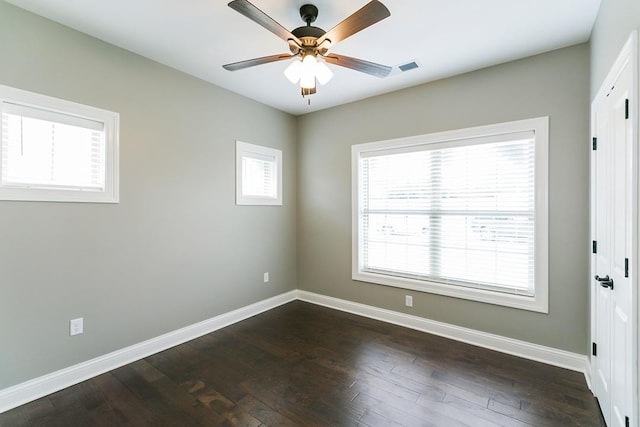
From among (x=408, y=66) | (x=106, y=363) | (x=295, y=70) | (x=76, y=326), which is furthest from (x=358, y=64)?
(x=106, y=363)

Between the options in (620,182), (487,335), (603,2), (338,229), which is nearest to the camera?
(620,182)

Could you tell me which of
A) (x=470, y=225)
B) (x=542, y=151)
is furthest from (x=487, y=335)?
(x=542, y=151)

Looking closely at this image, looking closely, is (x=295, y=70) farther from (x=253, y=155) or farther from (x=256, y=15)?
(x=253, y=155)

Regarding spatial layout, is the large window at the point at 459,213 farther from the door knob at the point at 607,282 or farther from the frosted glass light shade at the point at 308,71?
the frosted glass light shade at the point at 308,71

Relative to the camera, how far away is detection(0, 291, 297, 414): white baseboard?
202 centimetres

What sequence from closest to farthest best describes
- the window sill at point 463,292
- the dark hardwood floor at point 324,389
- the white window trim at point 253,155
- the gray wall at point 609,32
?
1. the gray wall at point 609,32
2. the dark hardwood floor at point 324,389
3. the window sill at point 463,292
4. the white window trim at point 253,155

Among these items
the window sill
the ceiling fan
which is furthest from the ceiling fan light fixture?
the window sill

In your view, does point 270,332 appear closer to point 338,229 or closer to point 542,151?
point 338,229

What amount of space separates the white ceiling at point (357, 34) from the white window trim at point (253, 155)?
35.5 inches

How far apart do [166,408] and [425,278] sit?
2711 mm

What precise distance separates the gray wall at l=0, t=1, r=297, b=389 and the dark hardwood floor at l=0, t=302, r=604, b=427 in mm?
413

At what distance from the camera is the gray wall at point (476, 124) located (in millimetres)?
2443

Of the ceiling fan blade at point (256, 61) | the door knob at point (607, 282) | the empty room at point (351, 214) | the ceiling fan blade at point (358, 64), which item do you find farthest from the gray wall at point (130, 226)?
the door knob at point (607, 282)

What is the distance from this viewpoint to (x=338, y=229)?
3977 millimetres
